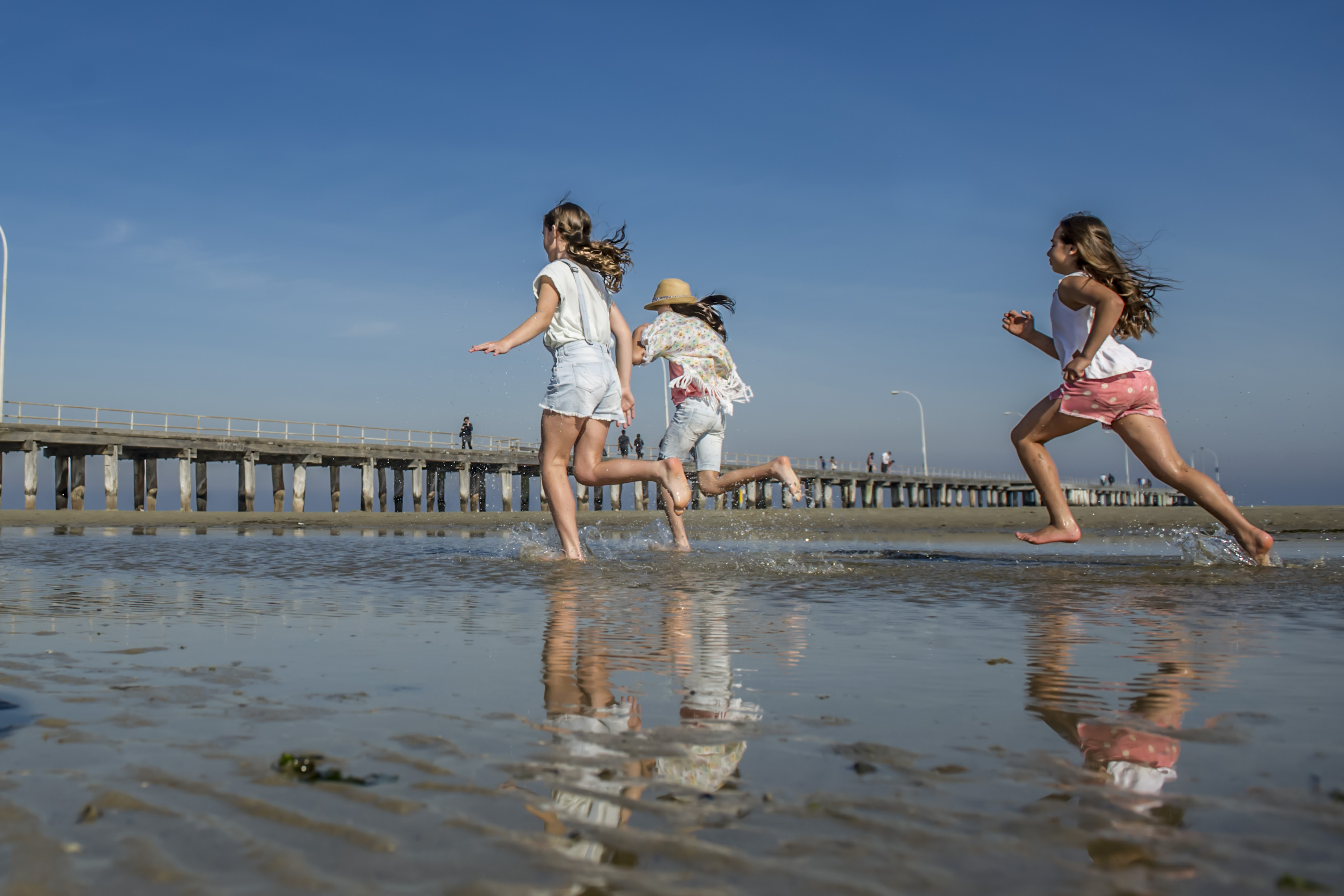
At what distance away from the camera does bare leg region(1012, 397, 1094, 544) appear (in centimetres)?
541

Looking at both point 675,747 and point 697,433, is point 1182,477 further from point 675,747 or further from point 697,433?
point 675,747

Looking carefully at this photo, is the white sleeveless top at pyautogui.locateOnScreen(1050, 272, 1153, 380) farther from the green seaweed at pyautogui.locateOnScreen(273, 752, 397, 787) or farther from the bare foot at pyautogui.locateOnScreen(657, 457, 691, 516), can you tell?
the green seaweed at pyautogui.locateOnScreen(273, 752, 397, 787)

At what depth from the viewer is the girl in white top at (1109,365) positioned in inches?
195

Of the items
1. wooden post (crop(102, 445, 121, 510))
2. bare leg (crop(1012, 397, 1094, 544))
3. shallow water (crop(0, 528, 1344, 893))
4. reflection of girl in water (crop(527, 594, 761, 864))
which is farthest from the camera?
wooden post (crop(102, 445, 121, 510))

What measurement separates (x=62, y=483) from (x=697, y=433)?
92.8ft

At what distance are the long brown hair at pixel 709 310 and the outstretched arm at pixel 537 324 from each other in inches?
63.6

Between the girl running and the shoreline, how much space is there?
111 inches

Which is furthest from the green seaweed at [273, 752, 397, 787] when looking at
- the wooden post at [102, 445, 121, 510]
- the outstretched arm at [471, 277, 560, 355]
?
the wooden post at [102, 445, 121, 510]

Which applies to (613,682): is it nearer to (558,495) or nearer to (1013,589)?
(1013,589)

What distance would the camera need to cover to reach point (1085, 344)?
5.18 m

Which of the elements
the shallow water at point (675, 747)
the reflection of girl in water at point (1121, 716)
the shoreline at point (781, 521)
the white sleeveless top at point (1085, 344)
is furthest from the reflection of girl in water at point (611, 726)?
the shoreline at point (781, 521)

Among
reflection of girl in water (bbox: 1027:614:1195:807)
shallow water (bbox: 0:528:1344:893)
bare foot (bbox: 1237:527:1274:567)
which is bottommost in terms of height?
reflection of girl in water (bbox: 1027:614:1195:807)

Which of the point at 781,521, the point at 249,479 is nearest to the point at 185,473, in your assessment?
the point at 249,479

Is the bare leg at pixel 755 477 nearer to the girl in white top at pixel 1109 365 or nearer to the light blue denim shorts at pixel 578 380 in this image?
the light blue denim shorts at pixel 578 380
